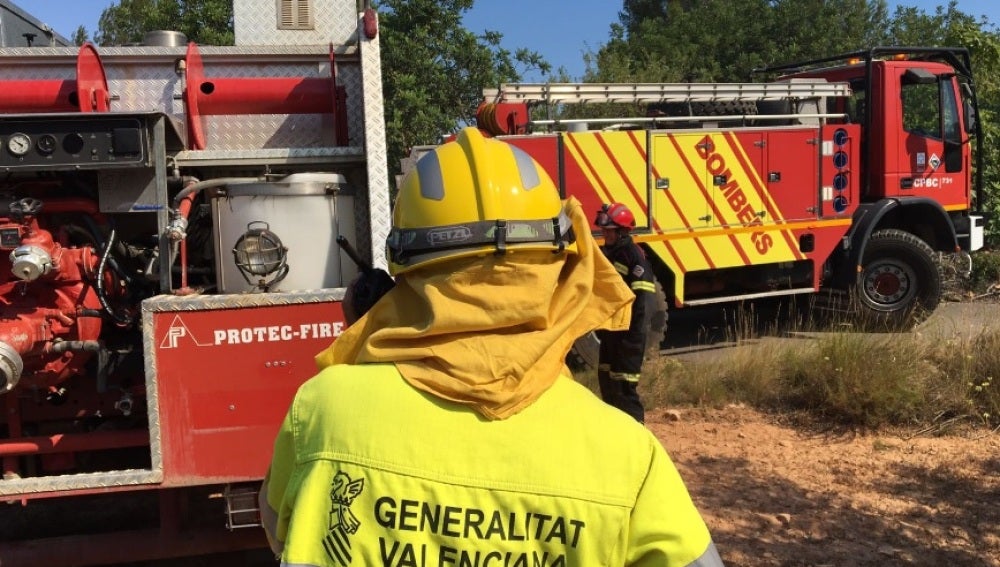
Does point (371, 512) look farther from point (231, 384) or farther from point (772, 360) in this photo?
point (772, 360)

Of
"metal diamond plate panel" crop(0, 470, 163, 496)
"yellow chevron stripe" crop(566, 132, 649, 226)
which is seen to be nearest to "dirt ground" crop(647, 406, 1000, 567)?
"yellow chevron stripe" crop(566, 132, 649, 226)

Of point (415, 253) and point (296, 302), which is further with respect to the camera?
point (296, 302)

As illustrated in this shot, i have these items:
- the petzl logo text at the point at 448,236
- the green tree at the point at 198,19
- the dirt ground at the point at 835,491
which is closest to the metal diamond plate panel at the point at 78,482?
the petzl logo text at the point at 448,236

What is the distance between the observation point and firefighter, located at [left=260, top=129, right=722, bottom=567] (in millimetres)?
1283

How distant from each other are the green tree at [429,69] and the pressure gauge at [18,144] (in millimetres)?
10824

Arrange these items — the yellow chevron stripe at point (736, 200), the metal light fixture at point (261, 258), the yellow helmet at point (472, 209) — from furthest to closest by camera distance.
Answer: the yellow chevron stripe at point (736, 200)
the metal light fixture at point (261, 258)
the yellow helmet at point (472, 209)

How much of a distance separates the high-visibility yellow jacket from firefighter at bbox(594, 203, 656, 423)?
442cm

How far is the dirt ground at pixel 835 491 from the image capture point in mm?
4066

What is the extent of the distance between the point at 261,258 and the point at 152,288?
Answer: 0.70 meters

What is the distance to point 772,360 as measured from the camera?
677 centimetres

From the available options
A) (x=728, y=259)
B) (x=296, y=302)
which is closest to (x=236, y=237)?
(x=296, y=302)

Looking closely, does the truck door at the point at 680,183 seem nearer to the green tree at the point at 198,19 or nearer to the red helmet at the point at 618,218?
the red helmet at the point at 618,218

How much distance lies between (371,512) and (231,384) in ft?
6.13

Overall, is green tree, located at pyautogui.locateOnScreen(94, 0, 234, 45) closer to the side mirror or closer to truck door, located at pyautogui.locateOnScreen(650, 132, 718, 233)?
truck door, located at pyautogui.locateOnScreen(650, 132, 718, 233)
